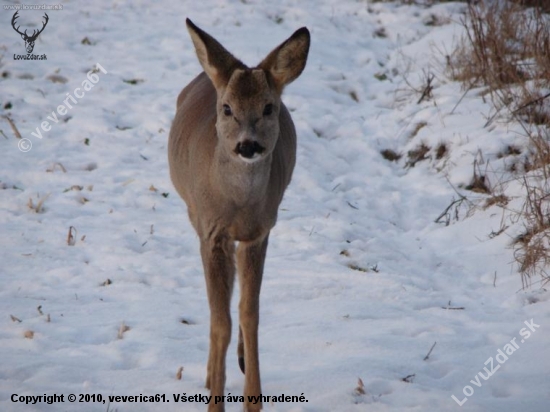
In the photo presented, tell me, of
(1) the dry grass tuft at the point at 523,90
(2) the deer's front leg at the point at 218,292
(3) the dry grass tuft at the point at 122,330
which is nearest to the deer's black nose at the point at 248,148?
(2) the deer's front leg at the point at 218,292

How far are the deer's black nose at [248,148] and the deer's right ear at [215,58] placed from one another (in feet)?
1.40

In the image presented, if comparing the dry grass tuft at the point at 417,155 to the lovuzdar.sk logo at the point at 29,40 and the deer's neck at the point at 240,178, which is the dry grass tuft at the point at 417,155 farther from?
the lovuzdar.sk logo at the point at 29,40

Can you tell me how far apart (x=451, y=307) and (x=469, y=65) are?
4419 mm

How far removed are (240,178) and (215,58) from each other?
634 millimetres

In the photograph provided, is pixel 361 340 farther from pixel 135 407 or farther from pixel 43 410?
pixel 43 410

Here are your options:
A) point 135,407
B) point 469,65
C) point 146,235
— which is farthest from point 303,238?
point 469,65

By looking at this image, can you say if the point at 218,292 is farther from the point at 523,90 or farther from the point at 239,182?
the point at 523,90

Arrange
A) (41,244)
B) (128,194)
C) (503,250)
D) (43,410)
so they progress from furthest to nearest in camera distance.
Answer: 1. (128,194)
2. (503,250)
3. (41,244)
4. (43,410)

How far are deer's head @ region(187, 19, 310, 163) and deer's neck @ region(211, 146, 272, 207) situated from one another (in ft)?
0.28

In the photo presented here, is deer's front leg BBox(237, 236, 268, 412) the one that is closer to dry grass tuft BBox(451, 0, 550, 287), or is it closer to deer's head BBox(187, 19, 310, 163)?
deer's head BBox(187, 19, 310, 163)

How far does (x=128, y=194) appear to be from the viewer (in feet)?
24.0

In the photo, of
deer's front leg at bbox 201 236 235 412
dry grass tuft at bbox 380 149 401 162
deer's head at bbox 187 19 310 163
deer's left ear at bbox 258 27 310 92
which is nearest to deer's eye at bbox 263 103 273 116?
deer's head at bbox 187 19 310 163

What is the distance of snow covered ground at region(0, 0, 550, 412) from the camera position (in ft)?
15.1

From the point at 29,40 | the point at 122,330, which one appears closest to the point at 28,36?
the point at 29,40
